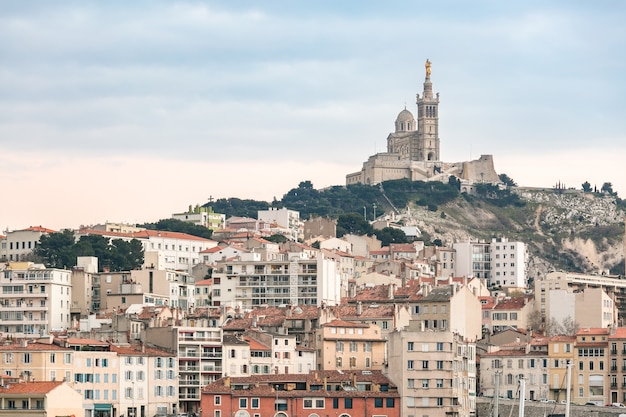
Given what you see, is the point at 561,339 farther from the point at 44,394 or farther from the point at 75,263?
the point at 75,263

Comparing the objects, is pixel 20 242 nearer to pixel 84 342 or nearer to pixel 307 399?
pixel 84 342

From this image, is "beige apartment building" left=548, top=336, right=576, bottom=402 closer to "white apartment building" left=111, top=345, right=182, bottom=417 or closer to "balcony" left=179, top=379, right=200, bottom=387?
"balcony" left=179, top=379, right=200, bottom=387

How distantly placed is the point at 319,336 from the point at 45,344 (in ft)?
65.2

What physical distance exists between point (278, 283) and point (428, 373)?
41284mm

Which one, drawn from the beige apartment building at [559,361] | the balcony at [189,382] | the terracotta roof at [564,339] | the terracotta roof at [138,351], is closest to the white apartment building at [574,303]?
the terracotta roof at [564,339]

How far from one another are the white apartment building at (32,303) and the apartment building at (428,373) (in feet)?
127

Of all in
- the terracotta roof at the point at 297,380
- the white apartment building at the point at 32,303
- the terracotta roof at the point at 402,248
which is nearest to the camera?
the terracotta roof at the point at 297,380

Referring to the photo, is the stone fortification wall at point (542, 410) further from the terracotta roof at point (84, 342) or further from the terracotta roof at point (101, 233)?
the terracotta roof at point (101, 233)

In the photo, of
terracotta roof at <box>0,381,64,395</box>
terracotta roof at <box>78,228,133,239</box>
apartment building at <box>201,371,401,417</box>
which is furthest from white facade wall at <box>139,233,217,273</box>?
terracotta roof at <box>0,381,64,395</box>

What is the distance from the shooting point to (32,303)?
13588 centimetres

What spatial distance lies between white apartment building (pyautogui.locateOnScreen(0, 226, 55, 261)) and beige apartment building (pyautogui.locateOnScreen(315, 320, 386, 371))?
63395mm

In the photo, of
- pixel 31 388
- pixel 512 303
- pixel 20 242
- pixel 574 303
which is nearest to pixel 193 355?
pixel 31 388

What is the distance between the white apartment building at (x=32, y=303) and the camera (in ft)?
442

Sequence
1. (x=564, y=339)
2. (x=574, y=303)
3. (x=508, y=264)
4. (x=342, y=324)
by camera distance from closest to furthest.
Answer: (x=342, y=324), (x=564, y=339), (x=574, y=303), (x=508, y=264)
